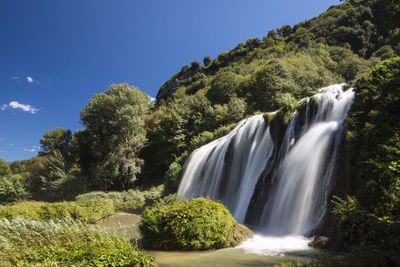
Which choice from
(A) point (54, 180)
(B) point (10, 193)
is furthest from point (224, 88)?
(B) point (10, 193)

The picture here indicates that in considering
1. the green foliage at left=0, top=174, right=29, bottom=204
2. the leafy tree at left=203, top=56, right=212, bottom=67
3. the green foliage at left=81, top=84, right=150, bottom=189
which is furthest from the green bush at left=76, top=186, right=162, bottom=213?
the leafy tree at left=203, top=56, right=212, bottom=67

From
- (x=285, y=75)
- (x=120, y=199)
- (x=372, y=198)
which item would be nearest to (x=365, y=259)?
(x=372, y=198)

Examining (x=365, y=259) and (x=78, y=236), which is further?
(x=78, y=236)

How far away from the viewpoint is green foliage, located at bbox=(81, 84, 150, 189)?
42.3 meters

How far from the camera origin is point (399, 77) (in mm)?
13750

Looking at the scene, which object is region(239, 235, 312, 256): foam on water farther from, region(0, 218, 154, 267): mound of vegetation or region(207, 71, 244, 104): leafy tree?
region(207, 71, 244, 104): leafy tree

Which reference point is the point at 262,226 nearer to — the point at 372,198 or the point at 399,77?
the point at 372,198

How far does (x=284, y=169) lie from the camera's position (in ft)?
53.9

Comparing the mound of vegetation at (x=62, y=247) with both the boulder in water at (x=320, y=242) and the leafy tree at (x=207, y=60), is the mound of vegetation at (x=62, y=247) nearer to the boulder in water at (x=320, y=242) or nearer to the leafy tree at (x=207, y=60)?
the boulder in water at (x=320, y=242)

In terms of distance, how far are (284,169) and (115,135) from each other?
31.0 m

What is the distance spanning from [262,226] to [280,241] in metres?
2.49

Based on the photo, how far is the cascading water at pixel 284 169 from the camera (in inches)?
559

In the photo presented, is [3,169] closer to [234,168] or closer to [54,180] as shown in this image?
[54,180]

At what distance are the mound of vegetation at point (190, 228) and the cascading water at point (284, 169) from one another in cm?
96
